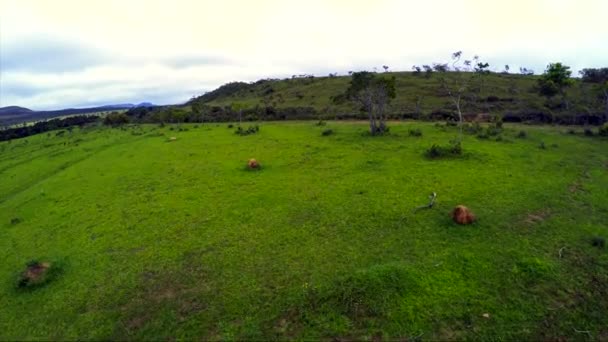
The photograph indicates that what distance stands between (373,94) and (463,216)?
23811 mm

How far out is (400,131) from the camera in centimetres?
3406

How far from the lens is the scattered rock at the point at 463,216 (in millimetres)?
12688

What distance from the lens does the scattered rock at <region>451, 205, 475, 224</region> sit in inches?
500

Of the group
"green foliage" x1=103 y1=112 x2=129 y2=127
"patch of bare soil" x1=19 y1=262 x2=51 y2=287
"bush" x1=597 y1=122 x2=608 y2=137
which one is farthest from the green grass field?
"green foliage" x1=103 y1=112 x2=129 y2=127

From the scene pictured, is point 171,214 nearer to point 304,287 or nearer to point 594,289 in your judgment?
point 304,287

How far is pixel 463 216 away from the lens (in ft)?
41.7

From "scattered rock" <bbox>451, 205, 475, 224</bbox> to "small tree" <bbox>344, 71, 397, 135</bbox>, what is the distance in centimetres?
2040

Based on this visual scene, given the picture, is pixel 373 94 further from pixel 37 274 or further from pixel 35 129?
pixel 35 129

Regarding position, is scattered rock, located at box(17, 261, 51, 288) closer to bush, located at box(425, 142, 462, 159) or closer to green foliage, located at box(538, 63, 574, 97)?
bush, located at box(425, 142, 462, 159)

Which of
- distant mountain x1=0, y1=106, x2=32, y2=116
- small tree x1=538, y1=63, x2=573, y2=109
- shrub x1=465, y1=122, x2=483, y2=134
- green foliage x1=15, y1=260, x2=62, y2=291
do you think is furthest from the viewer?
distant mountain x1=0, y1=106, x2=32, y2=116

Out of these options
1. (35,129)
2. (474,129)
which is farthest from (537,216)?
(35,129)

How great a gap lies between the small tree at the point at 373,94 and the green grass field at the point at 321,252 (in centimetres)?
1134

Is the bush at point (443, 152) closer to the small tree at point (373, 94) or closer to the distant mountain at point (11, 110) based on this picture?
the small tree at point (373, 94)

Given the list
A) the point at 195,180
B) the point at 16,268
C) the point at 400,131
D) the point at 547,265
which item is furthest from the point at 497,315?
the point at 400,131
